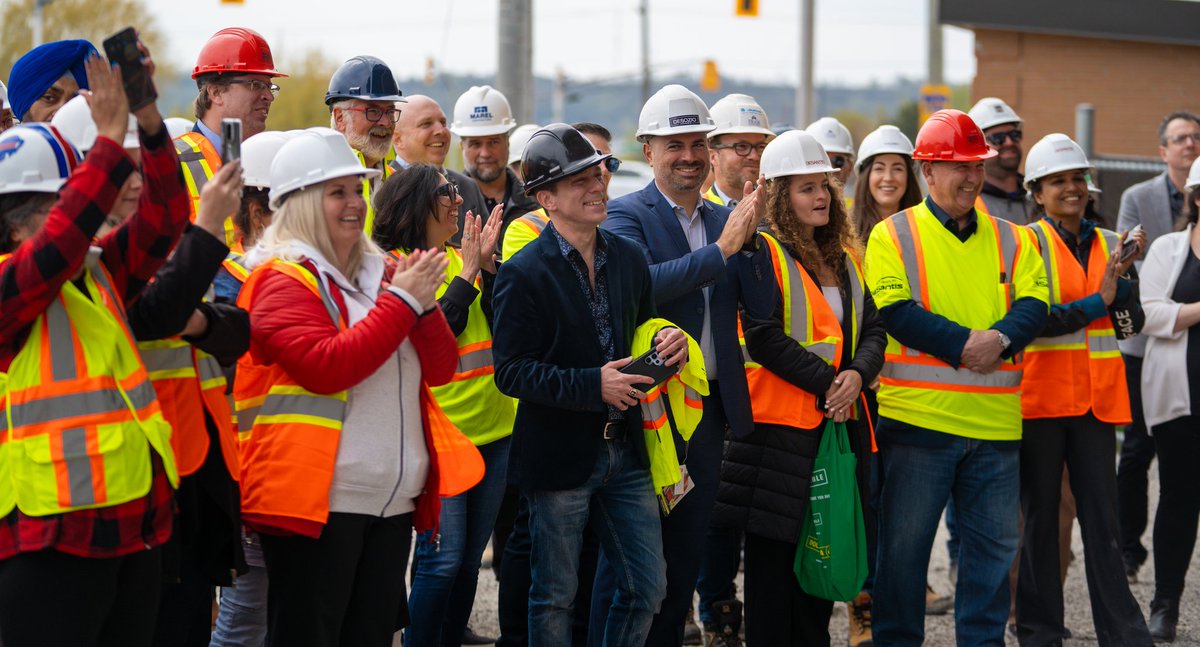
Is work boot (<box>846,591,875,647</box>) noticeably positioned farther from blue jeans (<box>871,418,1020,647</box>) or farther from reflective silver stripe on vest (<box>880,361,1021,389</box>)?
reflective silver stripe on vest (<box>880,361,1021,389</box>)

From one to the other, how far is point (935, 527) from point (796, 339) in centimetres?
103

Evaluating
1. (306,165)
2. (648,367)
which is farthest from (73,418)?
(648,367)

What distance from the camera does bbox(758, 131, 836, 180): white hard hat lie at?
225 inches

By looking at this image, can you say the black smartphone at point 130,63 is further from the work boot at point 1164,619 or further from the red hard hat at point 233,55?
the work boot at point 1164,619

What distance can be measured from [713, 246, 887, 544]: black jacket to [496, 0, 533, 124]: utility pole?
19.1 feet

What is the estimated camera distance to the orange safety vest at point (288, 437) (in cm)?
388

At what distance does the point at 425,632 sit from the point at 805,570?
5.07 feet

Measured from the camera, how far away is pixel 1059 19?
15500 millimetres

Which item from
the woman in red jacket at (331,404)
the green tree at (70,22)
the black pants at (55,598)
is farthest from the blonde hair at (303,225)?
the green tree at (70,22)

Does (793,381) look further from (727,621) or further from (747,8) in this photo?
(747,8)

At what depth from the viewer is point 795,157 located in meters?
5.73

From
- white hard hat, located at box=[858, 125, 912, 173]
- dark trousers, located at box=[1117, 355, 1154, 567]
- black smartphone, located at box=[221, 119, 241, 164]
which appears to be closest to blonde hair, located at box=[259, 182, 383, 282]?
black smartphone, located at box=[221, 119, 241, 164]

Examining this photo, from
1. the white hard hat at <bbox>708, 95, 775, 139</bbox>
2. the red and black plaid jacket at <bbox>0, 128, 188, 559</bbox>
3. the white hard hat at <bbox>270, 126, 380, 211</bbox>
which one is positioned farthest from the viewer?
the white hard hat at <bbox>708, 95, 775, 139</bbox>

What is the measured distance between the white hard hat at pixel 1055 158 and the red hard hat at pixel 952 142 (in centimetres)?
58
